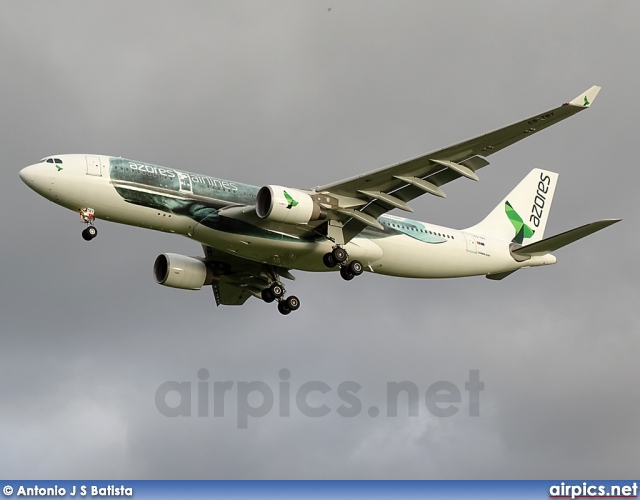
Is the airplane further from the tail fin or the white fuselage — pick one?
the tail fin

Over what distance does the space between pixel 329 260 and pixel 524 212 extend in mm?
14166

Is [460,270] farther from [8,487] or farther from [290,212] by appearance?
[8,487]

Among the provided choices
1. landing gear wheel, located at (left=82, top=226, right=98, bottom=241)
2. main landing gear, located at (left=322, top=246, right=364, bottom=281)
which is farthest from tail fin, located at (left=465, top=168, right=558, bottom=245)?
landing gear wheel, located at (left=82, top=226, right=98, bottom=241)

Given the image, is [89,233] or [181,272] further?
[181,272]

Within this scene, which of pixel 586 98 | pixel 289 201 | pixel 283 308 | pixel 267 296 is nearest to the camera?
pixel 586 98

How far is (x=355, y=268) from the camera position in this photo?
49094 mm

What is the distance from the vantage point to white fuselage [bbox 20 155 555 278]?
147ft

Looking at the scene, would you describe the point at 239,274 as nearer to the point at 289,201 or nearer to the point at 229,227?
the point at 229,227

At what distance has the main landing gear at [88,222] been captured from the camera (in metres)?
45.1

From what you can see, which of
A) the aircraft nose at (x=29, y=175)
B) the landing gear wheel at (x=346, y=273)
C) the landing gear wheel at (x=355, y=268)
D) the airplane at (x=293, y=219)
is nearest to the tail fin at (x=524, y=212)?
the airplane at (x=293, y=219)

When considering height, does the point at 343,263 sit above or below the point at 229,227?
below

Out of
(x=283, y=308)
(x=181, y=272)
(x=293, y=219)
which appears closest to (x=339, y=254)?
(x=293, y=219)

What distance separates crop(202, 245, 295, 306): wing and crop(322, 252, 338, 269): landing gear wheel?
18.0ft

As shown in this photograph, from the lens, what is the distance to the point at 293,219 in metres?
45.9
